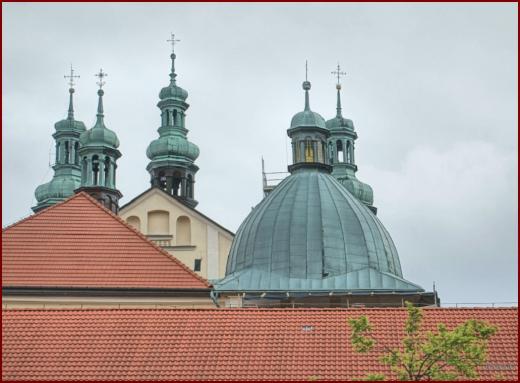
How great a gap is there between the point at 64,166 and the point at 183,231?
11.2m

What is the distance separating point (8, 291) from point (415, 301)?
12.2 meters

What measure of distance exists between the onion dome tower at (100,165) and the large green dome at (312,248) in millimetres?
8749

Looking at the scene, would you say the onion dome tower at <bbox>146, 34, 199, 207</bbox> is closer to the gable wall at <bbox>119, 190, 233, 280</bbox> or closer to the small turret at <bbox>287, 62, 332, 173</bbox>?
the gable wall at <bbox>119, 190, 233, 280</bbox>

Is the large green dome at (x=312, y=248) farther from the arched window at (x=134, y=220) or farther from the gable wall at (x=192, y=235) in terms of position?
the arched window at (x=134, y=220)

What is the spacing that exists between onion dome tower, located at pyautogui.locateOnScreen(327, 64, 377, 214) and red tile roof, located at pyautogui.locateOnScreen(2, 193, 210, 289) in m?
25.1

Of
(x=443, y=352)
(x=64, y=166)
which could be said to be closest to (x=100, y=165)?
(x=64, y=166)

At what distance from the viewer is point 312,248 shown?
125 ft

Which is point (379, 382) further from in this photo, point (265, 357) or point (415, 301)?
point (415, 301)

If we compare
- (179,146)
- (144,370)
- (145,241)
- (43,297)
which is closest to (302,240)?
(145,241)

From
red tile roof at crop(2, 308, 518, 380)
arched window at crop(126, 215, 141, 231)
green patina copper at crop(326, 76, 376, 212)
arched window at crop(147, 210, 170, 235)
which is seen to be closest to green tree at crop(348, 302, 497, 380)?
red tile roof at crop(2, 308, 518, 380)

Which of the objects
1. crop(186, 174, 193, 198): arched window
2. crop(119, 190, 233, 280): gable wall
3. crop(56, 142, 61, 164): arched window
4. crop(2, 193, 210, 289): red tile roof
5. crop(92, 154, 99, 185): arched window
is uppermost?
crop(56, 142, 61, 164): arched window

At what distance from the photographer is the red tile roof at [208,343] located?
27.1 m

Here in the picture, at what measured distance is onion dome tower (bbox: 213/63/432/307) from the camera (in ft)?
121

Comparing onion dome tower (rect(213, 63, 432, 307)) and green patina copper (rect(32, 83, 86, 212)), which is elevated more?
green patina copper (rect(32, 83, 86, 212))
